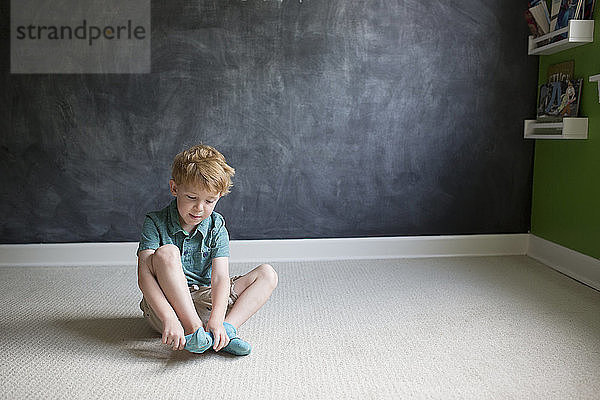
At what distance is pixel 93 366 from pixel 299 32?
1.80m

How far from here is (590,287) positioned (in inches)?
100

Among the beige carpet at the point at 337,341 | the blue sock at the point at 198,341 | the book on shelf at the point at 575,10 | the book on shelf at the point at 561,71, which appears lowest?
the beige carpet at the point at 337,341

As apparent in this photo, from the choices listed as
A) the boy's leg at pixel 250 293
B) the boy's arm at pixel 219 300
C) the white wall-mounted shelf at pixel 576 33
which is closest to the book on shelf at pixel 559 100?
the white wall-mounted shelf at pixel 576 33

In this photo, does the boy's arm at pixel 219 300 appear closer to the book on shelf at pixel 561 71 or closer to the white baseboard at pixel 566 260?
the white baseboard at pixel 566 260

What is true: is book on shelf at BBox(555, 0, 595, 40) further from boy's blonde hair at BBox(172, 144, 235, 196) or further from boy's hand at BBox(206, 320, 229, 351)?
boy's hand at BBox(206, 320, 229, 351)

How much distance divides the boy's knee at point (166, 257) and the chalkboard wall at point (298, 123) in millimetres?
1177

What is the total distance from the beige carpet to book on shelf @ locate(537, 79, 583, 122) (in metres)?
0.69

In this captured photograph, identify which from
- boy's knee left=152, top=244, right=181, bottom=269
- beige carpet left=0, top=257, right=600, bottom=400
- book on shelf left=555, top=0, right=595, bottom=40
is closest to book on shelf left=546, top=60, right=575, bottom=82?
book on shelf left=555, top=0, right=595, bottom=40

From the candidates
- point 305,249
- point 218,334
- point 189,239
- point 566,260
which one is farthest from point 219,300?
point 566,260

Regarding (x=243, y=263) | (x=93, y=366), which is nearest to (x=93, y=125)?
(x=243, y=263)

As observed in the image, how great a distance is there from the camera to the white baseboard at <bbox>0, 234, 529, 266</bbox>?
9.60 ft

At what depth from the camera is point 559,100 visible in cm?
284

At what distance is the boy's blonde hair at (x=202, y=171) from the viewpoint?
1812 millimetres

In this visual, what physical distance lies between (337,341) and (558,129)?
1.50 meters
